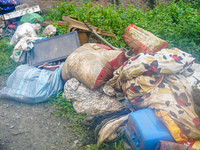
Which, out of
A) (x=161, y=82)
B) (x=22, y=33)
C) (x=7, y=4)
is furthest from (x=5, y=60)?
(x=161, y=82)

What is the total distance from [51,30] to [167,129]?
3.47 meters

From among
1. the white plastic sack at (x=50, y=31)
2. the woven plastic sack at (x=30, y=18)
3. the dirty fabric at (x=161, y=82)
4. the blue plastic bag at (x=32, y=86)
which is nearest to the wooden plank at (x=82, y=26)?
the white plastic sack at (x=50, y=31)

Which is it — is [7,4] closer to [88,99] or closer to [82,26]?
[82,26]

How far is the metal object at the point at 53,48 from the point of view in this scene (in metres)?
3.40

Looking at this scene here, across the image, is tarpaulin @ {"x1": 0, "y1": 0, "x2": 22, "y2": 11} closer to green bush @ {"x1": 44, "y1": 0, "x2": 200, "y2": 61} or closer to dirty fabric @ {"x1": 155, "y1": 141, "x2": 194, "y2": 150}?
green bush @ {"x1": 44, "y1": 0, "x2": 200, "y2": 61}

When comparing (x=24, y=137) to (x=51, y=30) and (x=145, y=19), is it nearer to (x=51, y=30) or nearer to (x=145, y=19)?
(x=51, y=30)

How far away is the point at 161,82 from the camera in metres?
1.97

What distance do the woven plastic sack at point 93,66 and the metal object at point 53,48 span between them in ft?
2.39

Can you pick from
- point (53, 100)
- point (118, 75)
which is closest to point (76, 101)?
point (53, 100)

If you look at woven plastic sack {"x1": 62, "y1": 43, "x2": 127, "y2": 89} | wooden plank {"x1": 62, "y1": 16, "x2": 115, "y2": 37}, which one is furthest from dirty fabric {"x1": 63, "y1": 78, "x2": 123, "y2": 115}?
wooden plank {"x1": 62, "y1": 16, "x2": 115, "y2": 37}

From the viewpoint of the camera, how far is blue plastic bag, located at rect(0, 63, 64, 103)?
2.69m

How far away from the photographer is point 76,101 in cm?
255

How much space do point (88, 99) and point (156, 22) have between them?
3022mm

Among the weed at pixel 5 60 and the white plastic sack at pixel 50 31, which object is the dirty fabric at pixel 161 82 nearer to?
the white plastic sack at pixel 50 31
